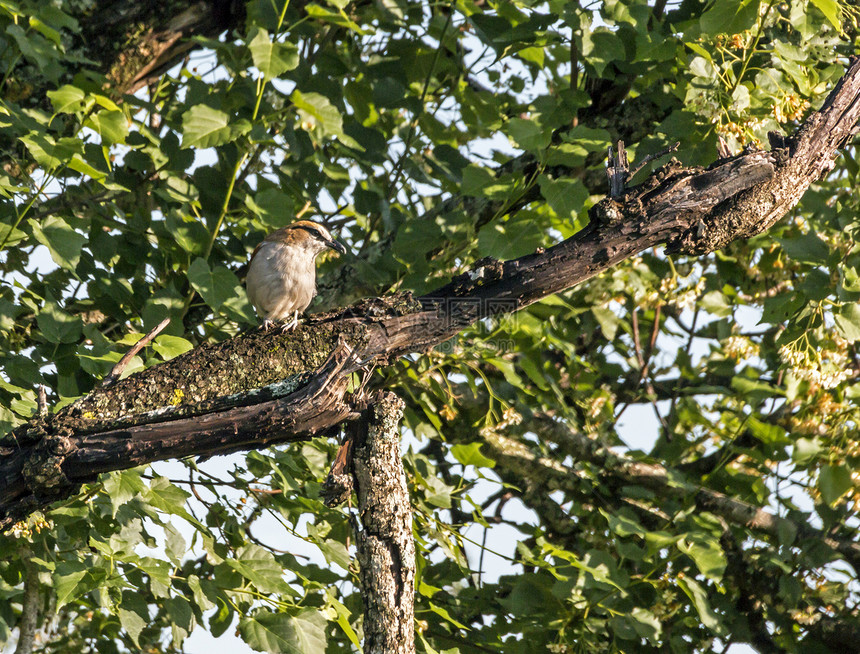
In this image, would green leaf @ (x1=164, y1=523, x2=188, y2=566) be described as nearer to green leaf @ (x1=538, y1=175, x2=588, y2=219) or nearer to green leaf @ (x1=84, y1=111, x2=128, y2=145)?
green leaf @ (x1=84, y1=111, x2=128, y2=145)

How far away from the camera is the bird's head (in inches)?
201

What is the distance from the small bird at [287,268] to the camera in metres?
5.00

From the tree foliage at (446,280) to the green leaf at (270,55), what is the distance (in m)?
0.01

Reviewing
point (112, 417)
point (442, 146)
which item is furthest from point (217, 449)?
point (442, 146)

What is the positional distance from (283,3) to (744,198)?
87.5 inches

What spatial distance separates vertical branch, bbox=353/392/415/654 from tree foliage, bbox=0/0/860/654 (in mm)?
982

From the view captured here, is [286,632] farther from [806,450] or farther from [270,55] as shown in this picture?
[806,450]

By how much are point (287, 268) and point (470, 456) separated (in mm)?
1548

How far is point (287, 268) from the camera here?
498cm

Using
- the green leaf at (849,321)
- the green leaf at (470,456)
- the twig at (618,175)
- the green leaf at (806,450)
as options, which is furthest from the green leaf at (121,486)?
the green leaf at (806,450)

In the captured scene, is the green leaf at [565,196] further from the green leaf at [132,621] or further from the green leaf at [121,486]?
the green leaf at [132,621]

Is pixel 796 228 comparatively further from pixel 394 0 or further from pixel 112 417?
pixel 112 417

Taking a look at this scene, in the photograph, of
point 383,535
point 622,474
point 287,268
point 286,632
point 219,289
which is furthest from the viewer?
point 622,474

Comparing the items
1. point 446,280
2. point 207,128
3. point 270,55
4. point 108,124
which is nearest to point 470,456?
point 446,280
